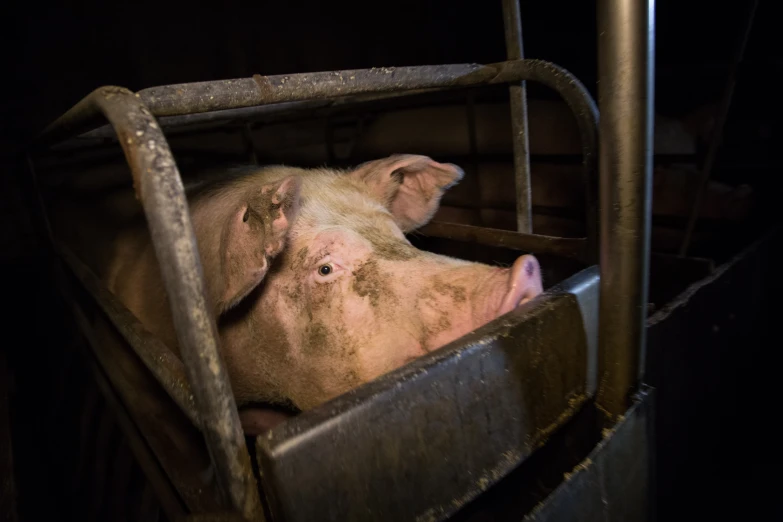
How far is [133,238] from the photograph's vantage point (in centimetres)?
275

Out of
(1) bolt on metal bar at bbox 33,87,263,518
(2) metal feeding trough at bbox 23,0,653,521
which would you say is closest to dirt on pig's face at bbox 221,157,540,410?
(2) metal feeding trough at bbox 23,0,653,521

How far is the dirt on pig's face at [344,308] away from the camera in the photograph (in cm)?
144

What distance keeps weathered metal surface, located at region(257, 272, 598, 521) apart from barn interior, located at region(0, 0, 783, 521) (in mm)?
226

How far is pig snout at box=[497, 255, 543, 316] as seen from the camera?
1308mm

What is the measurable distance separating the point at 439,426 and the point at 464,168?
4.01m

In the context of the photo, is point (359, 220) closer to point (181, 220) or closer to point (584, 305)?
point (584, 305)

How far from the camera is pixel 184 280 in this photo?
2.43 ft

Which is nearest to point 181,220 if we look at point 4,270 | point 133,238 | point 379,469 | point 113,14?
point 379,469

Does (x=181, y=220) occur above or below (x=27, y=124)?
below

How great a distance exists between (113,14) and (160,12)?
425 millimetres

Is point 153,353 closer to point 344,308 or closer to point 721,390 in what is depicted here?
point 344,308

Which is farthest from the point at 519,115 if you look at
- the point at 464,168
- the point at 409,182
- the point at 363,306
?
the point at 464,168

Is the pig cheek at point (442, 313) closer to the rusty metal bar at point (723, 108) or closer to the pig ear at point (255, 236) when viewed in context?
the pig ear at point (255, 236)

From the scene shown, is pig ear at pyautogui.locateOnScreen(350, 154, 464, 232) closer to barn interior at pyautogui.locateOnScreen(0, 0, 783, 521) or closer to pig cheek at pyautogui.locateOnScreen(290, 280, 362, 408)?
barn interior at pyautogui.locateOnScreen(0, 0, 783, 521)
